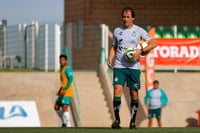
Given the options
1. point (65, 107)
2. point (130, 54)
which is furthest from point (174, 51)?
point (130, 54)

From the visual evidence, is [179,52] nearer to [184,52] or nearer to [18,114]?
[184,52]

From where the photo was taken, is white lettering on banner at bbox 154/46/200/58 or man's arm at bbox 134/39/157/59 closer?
man's arm at bbox 134/39/157/59

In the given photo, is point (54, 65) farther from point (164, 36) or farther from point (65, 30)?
point (164, 36)

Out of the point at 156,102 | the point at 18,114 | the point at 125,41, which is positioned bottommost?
the point at 18,114

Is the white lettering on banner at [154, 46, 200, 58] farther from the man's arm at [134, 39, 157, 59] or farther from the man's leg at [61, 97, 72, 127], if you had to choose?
the man's arm at [134, 39, 157, 59]

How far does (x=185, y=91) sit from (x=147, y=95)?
8.09ft

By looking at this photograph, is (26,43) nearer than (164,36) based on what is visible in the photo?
No

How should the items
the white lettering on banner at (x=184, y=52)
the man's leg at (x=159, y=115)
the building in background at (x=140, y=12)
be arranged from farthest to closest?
the building in background at (x=140, y=12) → the white lettering on banner at (x=184, y=52) → the man's leg at (x=159, y=115)

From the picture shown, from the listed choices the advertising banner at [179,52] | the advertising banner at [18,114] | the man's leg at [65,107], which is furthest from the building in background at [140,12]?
the man's leg at [65,107]

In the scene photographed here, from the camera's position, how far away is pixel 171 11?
33.5m

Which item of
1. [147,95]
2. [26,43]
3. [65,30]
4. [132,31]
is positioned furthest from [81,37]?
[132,31]

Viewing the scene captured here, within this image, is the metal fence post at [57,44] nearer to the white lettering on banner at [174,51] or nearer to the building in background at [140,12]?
the building in background at [140,12]

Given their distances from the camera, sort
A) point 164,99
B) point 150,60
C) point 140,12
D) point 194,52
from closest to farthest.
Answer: point 164,99 < point 150,60 < point 194,52 < point 140,12

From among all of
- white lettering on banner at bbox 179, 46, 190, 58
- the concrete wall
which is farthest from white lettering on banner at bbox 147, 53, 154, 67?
the concrete wall
